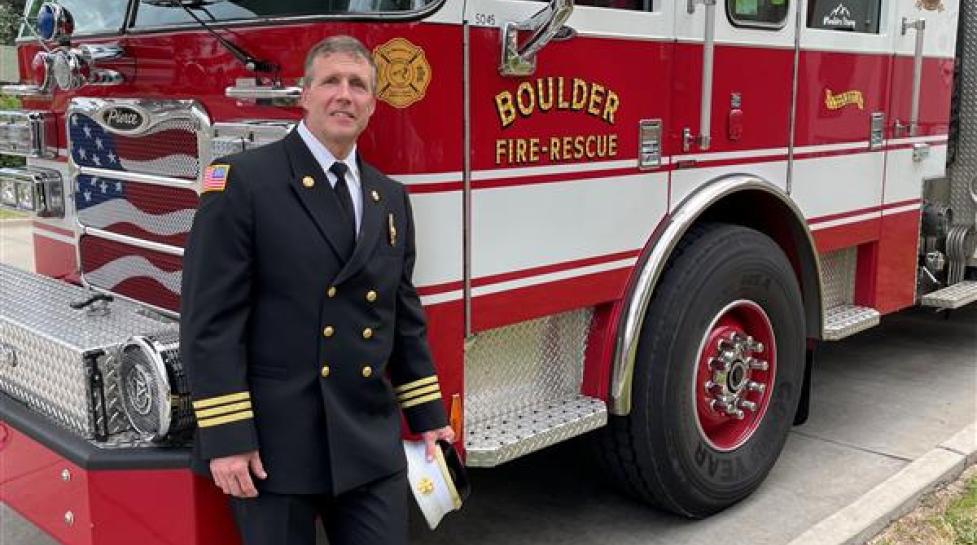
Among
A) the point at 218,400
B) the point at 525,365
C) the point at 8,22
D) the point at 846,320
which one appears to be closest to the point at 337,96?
the point at 218,400

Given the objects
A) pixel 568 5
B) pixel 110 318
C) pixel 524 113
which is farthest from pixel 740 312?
pixel 110 318

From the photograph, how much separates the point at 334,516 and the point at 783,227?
7.52 ft

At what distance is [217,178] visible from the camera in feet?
6.63

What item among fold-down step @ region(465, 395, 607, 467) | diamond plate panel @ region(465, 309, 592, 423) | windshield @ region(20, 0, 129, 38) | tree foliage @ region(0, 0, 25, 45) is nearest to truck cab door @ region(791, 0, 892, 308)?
diamond plate panel @ region(465, 309, 592, 423)

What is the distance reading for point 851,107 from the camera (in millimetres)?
4082

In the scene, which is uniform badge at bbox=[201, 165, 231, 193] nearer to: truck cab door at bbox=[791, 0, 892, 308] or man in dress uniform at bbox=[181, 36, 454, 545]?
man in dress uniform at bbox=[181, 36, 454, 545]

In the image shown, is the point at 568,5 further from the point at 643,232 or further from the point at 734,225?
the point at 734,225

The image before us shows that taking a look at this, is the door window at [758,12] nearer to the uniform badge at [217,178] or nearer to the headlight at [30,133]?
the uniform badge at [217,178]

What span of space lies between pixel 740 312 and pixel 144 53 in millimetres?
2158

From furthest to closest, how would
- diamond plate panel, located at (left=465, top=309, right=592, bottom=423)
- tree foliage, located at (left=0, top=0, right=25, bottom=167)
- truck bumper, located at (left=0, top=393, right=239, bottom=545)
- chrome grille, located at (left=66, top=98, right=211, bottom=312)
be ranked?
tree foliage, located at (left=0, top=0, right=25, bottom=167), diamond plate panel, located at (left=465, top=309, right=592, bottom=423), chrome grille, located at (left=66, top=98, right=211, bottom=312), truck bumper, located at (left=0, top=393, right=239, bottom=545)

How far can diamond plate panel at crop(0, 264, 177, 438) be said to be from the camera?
7.93 ft

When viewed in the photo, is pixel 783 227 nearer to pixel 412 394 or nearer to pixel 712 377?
pixel 712 377

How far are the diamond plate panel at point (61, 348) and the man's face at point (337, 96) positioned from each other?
0.81m

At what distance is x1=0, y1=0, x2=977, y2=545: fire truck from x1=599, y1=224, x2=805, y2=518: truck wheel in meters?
0.01
